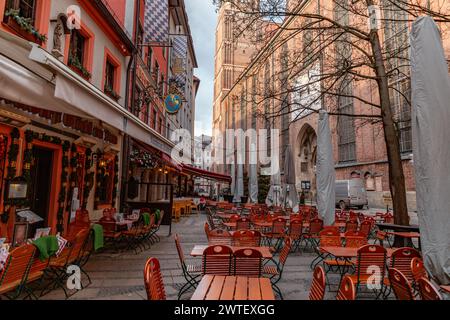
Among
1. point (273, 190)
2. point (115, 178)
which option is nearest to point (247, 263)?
point (115, 178)

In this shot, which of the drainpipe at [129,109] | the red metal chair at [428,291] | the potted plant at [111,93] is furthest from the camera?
the drainpipe at [129,109]

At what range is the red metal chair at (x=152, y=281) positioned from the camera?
248 cm

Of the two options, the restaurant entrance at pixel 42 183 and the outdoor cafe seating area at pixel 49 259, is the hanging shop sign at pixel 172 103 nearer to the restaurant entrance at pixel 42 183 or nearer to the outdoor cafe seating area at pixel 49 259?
the restaurant entrance at pixel 42 183

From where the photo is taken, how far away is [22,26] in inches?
237

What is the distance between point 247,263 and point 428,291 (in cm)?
205

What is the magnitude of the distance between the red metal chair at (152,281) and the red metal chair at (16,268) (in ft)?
5.40

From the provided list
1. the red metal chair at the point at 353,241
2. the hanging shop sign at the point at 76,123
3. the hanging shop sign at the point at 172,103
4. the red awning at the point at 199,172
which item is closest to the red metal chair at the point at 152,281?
the red metal chair at the point at 353,241

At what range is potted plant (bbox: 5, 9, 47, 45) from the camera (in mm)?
5739

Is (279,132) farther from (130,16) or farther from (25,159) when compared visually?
(25,159)

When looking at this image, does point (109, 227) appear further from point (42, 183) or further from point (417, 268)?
point (417, 268)

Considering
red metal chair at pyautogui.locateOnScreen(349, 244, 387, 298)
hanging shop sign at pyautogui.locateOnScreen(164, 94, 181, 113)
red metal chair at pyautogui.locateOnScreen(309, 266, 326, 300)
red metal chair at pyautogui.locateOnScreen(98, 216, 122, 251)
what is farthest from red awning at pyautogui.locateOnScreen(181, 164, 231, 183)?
red metal chair at pyautogui.locateOnScreen(309, 266, 326, 300)

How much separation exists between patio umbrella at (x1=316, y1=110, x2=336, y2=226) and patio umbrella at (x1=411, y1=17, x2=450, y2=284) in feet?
13.2
